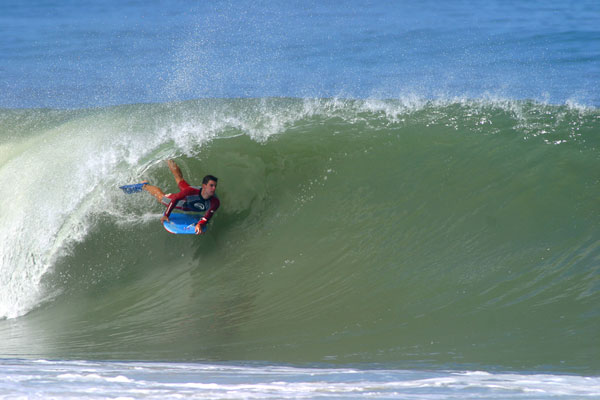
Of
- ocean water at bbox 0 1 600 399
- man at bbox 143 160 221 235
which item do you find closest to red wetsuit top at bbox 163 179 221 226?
man at bbox 143 160 221 235

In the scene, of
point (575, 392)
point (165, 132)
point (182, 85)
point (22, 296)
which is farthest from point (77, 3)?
point (575, 392)

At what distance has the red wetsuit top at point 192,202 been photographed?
675 centimetres

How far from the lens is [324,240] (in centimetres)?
712

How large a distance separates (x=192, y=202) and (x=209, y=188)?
1.13ft

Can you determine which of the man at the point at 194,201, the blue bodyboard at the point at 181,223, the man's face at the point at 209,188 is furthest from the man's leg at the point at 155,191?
the man's face at the point at 209,188

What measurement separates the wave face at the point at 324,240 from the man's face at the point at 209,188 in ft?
2.55

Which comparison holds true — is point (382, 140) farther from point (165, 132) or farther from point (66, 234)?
point (66, 234)

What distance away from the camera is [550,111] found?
9383mm

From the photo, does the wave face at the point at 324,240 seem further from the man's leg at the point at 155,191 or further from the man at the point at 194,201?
the man at the point at 194,201

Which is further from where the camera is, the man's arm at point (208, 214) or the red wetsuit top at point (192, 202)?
the red wetsuit top at point (192, 202)

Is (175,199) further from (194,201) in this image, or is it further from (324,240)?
(324,240)

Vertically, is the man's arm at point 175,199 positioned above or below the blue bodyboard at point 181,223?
above

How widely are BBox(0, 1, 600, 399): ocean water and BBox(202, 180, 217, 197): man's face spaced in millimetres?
775

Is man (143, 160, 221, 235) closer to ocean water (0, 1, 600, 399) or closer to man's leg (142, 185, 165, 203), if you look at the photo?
man's leg (142, 185, 165, 203)
